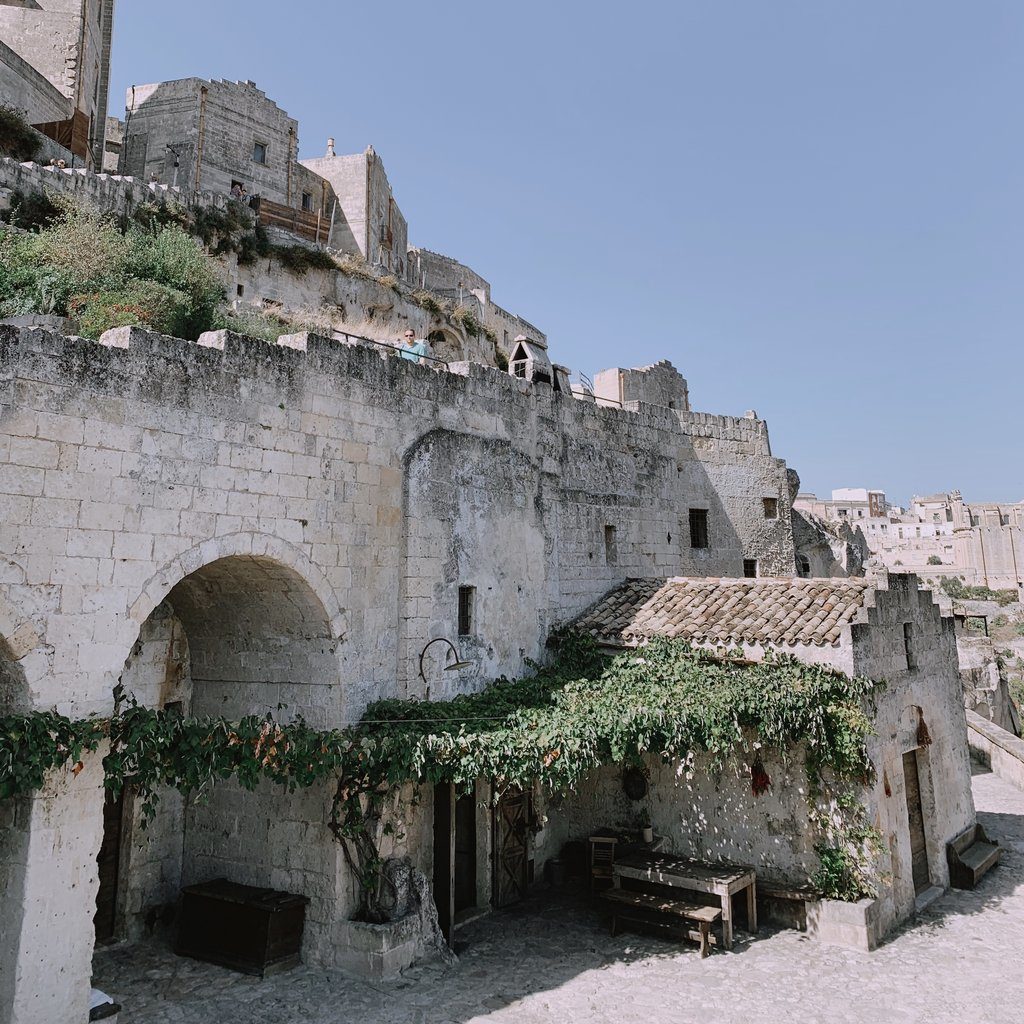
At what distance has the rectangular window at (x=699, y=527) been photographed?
15.9 meters

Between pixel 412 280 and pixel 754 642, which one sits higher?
pixel 412 280

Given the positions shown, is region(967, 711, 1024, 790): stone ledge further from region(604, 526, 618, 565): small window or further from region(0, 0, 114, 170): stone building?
region(0, 0, 114, 170): stone building

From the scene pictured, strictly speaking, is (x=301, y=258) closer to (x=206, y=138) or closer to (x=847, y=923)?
(x=206, y=138)

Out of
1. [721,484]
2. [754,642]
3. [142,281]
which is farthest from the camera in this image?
[721,484]

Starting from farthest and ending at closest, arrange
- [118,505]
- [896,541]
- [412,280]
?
1. [896,541]
2. [412,280]
3. [118,505]

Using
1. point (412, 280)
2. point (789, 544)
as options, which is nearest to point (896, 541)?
point (412, 280)

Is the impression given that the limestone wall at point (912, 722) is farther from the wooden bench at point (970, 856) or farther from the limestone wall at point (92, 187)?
the limestone wall at point (92, 187)

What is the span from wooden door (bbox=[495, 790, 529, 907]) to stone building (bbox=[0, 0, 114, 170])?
2029cm

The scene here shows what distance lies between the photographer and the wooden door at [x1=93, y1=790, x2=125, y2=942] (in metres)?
9.02

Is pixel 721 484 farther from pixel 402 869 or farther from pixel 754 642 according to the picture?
pixel 402 869

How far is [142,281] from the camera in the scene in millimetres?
12023

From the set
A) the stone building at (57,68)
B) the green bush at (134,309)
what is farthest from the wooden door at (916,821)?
the stone building at (57,68)

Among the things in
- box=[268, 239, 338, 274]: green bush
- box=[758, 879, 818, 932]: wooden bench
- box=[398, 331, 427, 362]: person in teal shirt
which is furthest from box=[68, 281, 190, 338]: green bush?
box=[268, 239, 338, 274]: green bush

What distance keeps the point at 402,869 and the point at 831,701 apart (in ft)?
18.1
